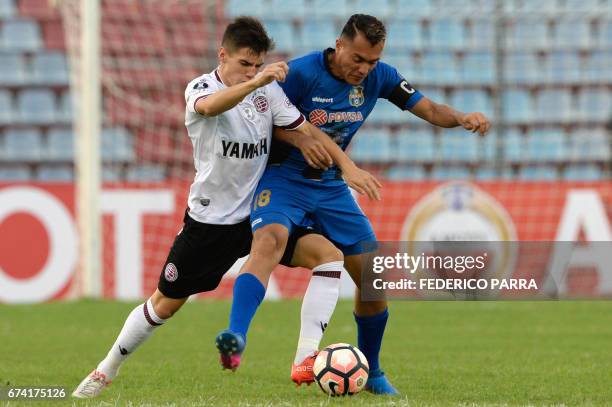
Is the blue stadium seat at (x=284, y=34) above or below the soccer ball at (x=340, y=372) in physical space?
above

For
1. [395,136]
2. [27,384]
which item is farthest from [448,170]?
[27,384]

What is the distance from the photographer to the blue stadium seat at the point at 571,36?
2036 cm

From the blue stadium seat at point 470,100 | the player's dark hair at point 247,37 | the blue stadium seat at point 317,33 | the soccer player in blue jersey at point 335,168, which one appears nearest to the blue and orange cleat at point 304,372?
the soccer player in blue jersey at point 335,168

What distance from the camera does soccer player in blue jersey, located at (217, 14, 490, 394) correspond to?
525cm

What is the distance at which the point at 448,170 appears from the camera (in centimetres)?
1844

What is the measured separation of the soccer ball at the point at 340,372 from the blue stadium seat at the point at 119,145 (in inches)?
475

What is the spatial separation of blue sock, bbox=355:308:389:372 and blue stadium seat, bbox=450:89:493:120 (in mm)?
14117

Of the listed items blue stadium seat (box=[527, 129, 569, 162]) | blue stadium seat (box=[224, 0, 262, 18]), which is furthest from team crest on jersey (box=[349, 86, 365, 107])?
blue stadium seat (box=[527, 129, 569, 162])

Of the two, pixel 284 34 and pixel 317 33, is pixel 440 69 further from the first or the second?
pixel 284 34

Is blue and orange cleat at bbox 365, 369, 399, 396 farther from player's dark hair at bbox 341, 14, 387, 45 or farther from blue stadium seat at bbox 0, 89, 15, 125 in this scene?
blue stadium seat at bbox 0, 89, 15, 125

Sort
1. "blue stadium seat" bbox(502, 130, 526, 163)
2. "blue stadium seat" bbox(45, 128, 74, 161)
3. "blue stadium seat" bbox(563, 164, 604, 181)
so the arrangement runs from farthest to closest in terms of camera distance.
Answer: "blue stadium seat" bbox(45, 128, 74, 161) → "blue stadium seat" bbox(563, 164, 604, 181) → "blue stadium seat" bbox(502, 130, 526, 163)

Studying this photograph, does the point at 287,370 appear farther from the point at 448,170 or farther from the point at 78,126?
the point at 448,170

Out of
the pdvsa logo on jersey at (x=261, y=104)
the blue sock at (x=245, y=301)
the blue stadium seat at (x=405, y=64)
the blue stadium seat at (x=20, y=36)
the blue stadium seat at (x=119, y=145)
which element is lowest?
the blue sock at (x=245, y=301)

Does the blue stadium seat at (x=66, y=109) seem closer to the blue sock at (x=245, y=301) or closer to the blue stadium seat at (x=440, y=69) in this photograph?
the blue stadium seat at (x=440, y=69)
